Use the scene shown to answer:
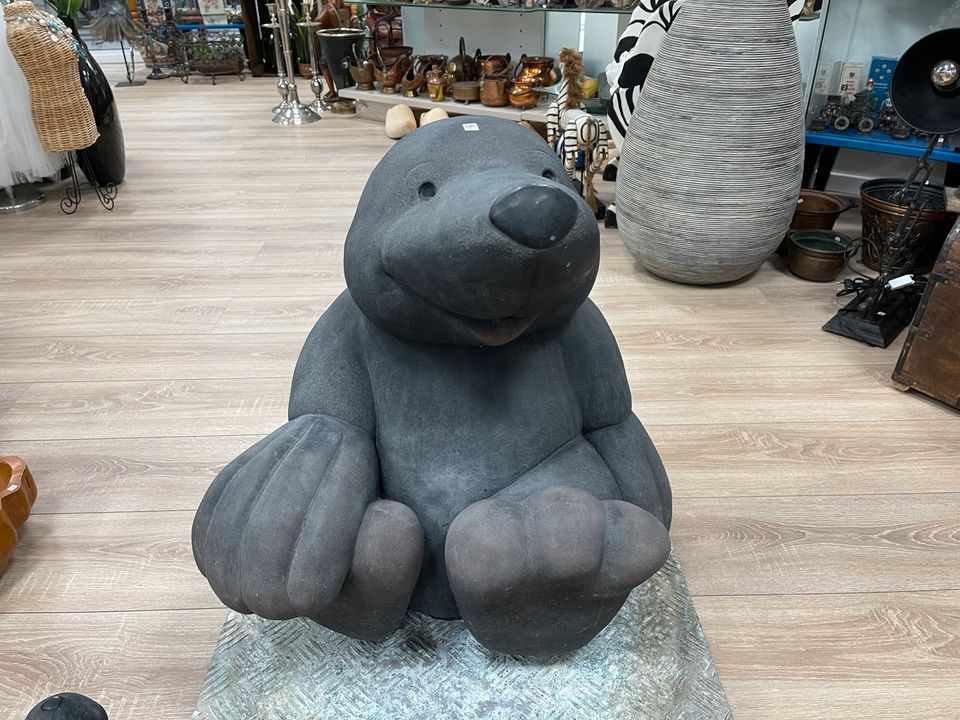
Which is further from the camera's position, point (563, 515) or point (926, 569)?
point (926, 569)

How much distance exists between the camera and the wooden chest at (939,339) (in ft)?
4.68

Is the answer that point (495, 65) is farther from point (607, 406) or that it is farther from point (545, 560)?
point (545, 560)

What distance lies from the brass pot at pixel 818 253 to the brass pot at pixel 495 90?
149cm

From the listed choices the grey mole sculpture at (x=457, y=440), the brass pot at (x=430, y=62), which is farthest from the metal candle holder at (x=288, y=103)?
the grey mole sculpture at (x=457, y=440)

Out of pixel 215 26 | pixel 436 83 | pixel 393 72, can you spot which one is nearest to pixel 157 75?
pixel 215 26

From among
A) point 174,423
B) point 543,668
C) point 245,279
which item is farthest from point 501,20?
point 543,668

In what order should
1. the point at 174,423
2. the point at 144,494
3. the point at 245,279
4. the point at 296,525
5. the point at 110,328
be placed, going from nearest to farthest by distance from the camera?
the point at 296,525 → the point at 144,494 → the point at 174,423 → the point at 110,328 → the point at 245,279

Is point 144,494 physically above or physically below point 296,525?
below

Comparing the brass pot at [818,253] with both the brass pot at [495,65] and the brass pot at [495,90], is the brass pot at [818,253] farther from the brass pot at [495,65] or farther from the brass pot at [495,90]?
the brass pot at [495,65]

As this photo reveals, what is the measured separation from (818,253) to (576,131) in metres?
0.78

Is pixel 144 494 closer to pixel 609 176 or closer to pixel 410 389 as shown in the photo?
pixel 410 389

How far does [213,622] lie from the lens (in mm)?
1074

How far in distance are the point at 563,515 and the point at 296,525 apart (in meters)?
0.23

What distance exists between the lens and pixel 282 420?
1489 millimetres
